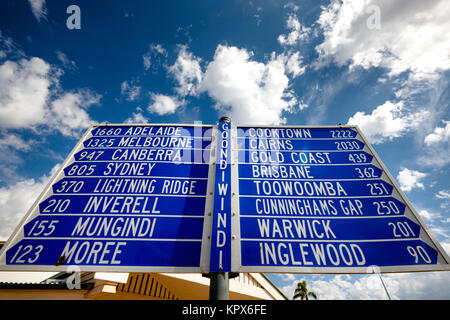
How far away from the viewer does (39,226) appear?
10.1 feet

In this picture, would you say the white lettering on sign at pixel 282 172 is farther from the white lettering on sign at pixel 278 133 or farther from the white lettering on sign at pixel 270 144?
the white lettering on sign at pixel 278 133

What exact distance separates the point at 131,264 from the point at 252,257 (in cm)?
164

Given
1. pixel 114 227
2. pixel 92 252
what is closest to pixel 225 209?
pixel 114 227

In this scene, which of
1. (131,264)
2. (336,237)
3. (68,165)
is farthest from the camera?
(68,165)

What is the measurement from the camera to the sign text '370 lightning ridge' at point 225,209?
8.88 ft

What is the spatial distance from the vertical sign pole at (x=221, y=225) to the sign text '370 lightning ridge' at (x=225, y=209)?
0.02 meters

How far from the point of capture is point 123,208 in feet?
10.5

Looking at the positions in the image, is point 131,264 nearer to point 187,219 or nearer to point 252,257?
point 187,219

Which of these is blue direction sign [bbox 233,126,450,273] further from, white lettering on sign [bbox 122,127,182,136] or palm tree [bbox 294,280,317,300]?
palm tree [bbox 294,280,317,300]

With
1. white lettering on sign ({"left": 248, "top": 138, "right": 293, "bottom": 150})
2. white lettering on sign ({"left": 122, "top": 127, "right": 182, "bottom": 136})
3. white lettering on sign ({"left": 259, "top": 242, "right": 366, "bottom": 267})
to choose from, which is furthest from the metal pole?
white lettering on sign ({"left": 122, "top": 127, "right": 182, "bottom": 136})

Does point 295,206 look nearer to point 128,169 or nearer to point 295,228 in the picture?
point 295,228

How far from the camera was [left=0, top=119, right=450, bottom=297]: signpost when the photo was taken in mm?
2705

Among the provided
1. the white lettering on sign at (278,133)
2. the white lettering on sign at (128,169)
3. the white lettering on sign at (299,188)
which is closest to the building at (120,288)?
the white lettering on sign at (128,169)
